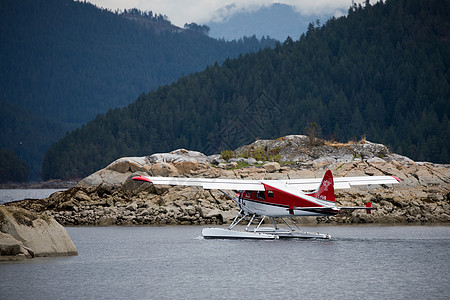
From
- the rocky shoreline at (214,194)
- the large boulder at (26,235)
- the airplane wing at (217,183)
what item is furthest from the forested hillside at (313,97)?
the large boulder at (26,235)

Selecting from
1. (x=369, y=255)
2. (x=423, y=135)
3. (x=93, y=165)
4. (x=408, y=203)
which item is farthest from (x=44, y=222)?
(x=93, y=165)

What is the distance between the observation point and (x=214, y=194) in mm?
42344

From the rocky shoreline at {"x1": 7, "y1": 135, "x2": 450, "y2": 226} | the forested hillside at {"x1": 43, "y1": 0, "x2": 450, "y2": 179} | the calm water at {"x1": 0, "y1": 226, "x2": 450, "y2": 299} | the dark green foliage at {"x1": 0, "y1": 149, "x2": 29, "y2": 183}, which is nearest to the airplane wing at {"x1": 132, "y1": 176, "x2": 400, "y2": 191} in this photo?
the calm water at {"x1": 0, "y1": 226, "x2": 450, "y2": 299}

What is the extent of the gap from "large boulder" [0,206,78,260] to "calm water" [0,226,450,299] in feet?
1.49

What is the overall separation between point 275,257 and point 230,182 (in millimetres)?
6394

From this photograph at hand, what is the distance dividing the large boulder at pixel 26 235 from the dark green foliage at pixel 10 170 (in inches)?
6847

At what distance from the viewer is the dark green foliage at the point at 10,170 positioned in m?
186

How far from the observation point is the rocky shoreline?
39.4 meters

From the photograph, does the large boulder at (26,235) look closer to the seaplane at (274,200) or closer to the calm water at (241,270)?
the calm water at (241,270)

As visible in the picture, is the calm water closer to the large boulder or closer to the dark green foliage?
the large boulder

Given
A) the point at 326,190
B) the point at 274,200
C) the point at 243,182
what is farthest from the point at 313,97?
the point at 326,190

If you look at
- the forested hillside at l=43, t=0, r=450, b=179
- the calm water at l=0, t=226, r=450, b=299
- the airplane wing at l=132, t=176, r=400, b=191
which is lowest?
the calm water at l=0, t=226, r=450, b=299

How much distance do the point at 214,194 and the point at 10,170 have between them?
523 feet

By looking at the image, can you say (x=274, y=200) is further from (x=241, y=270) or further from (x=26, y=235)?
(x=26, y=235)
